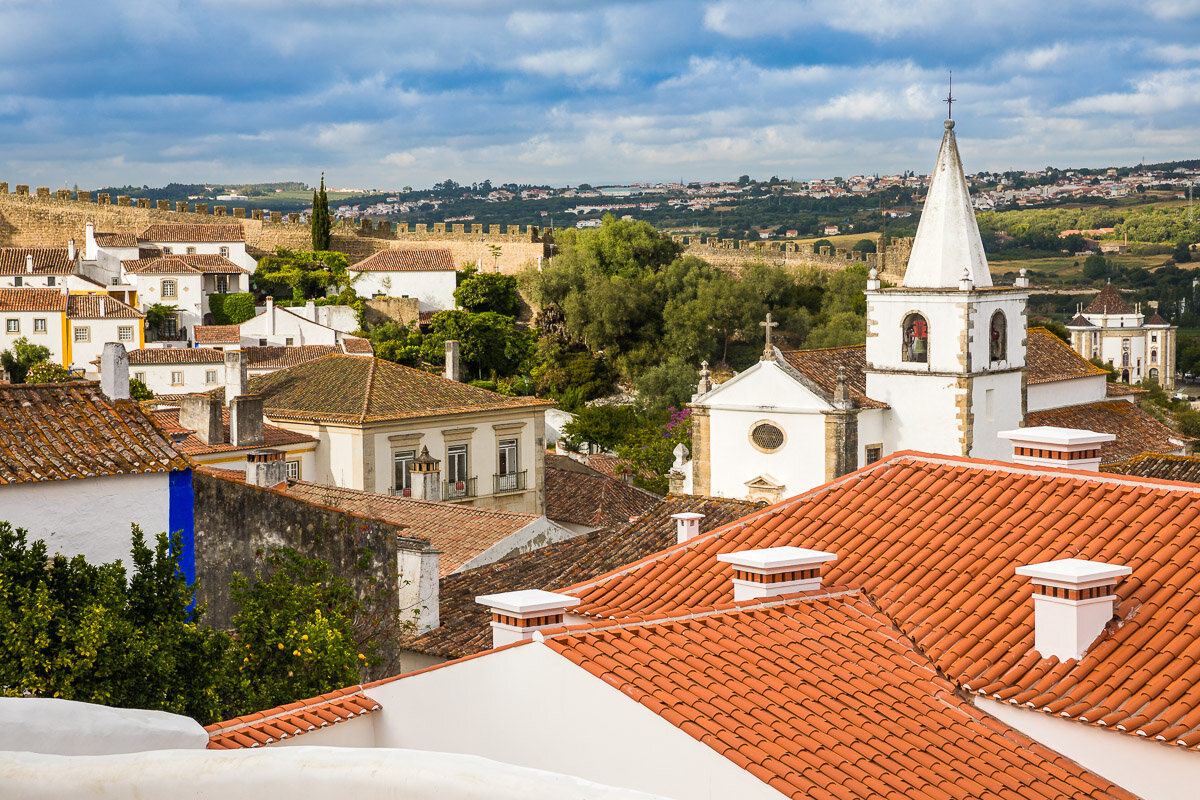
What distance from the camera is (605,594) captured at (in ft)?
34.5

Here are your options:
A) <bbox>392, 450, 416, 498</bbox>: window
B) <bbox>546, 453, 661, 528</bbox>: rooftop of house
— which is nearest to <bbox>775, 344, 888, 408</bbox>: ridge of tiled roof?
<bbox>546, 453, 661, 528</bbox>: rooftop of house

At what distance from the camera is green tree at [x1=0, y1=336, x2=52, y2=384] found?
166ft

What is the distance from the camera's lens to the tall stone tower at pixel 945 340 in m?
31.7

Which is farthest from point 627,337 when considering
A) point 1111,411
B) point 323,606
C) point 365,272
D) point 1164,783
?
point 1164,783

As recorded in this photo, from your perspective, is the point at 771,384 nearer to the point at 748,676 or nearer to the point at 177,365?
the point at 748,676

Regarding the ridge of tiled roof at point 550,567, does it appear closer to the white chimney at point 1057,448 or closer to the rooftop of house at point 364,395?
the white chimney at point 1057,448

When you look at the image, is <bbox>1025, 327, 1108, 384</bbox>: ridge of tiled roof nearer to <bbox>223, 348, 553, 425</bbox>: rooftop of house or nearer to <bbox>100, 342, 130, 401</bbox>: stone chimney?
<bbox>223, 348, 553, 425</bbox>: rooftop of house

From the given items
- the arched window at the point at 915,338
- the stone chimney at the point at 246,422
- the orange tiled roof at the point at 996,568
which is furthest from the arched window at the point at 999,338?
the orange tiled roof at the point at 996,568

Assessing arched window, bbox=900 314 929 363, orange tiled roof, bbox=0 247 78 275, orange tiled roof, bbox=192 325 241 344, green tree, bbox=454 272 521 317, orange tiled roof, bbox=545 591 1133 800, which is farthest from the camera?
green tree, bbox=454 272 521 317

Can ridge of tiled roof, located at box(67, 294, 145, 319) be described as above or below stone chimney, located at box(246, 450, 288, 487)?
above

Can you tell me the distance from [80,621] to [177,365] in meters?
48.9

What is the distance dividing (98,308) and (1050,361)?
133 ft

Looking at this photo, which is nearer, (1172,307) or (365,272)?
(365,272)

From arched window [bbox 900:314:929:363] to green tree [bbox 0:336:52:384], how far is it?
3109cm
